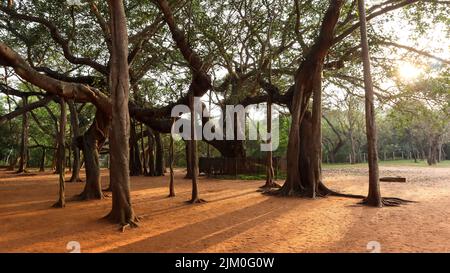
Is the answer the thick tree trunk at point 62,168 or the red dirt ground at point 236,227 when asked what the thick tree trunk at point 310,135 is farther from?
the thick tree trunk at point 62,168

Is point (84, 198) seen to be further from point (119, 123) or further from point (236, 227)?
point (236, 227)

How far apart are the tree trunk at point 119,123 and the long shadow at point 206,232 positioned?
1514 millimetres

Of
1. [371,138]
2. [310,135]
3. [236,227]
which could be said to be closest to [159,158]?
[310,135]

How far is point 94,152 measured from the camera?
12164mm

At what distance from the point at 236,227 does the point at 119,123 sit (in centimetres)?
342

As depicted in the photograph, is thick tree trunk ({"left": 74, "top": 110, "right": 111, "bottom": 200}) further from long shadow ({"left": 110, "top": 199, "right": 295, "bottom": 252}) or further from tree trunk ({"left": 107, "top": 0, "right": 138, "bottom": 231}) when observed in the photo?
long shadow ({"left": 110, "top": 199, "right": 295, "bottom": 252})

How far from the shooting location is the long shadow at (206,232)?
17.2ft

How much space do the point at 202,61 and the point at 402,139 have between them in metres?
43.9

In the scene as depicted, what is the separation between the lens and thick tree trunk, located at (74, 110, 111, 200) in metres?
11.4

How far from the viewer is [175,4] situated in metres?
11.1

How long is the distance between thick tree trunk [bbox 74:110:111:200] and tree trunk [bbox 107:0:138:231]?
14.2 feet

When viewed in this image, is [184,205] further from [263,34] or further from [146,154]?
[146,154]

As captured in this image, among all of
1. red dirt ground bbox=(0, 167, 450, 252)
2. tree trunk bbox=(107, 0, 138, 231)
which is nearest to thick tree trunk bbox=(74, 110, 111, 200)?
red dirt ground bbox=(0, 167, 450, 252)

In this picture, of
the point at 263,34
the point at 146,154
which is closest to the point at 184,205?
the point at 263,34
